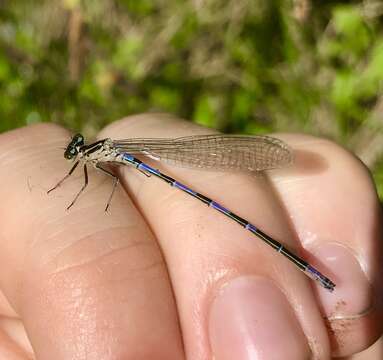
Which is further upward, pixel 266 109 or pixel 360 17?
pixel 360 17

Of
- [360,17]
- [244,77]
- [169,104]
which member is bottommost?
[169,104]

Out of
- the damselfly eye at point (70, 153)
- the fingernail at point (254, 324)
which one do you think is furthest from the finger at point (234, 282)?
the damselfly eye at point (70, 153)

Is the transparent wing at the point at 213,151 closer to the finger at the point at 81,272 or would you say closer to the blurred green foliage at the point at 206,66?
the finger at the point at 81,272

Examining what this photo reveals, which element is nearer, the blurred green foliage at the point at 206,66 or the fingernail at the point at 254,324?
the fingernail at the point at 254,324

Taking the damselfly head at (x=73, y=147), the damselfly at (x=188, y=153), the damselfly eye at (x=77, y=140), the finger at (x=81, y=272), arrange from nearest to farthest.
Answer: the finger at (x=81, y=272), the damselfly at (x=188, y=153), the damselfly head at (x=73, y=147), the damselfly eye at (x=77, y=140)

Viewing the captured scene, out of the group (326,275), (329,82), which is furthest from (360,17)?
(326,275)

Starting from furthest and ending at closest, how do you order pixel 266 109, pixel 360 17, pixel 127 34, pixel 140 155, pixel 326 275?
pixel 127 34, pixel 266 109, pixel 360 17, pixel 140 155, pixel 326 275

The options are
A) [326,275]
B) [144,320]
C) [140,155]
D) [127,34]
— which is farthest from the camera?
[127,34]

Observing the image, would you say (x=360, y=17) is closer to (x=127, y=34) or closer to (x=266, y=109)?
(x=266, y=109)
